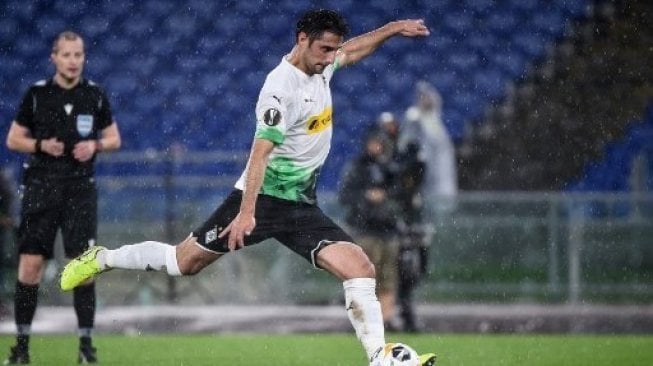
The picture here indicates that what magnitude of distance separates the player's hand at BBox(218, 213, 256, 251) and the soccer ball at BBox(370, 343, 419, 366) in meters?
0.86

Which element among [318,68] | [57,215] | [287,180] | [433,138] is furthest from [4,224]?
[318,68]

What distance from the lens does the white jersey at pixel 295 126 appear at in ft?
23.8

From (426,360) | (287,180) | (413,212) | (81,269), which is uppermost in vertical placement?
(287,180)

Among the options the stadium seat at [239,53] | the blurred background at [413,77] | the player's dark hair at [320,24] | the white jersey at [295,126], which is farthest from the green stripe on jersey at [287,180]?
the stadium seat at [239,53]

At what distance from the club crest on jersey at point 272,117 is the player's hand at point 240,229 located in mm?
453

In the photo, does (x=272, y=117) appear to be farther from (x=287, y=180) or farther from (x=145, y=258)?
(x=145, y=258)

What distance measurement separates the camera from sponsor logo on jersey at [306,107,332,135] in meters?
7.59

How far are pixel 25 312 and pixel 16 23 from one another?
28.4ft

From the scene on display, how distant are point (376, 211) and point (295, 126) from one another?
17.8ft

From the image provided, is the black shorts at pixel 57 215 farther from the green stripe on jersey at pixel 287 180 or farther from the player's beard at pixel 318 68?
the player's beard at pixel 318 68

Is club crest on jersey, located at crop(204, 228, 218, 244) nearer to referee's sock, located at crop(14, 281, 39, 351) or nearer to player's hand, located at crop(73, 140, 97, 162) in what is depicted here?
player's hand, located at crop(73, 140, 97, 162)

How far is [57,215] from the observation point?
29.6ft

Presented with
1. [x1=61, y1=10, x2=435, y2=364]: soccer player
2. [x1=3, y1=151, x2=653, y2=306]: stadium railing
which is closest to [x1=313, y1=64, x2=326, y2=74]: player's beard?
[x1=61, y1=10, x2=435, y2=364]: soccer player

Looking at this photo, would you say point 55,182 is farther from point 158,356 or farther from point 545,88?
point 545,88
